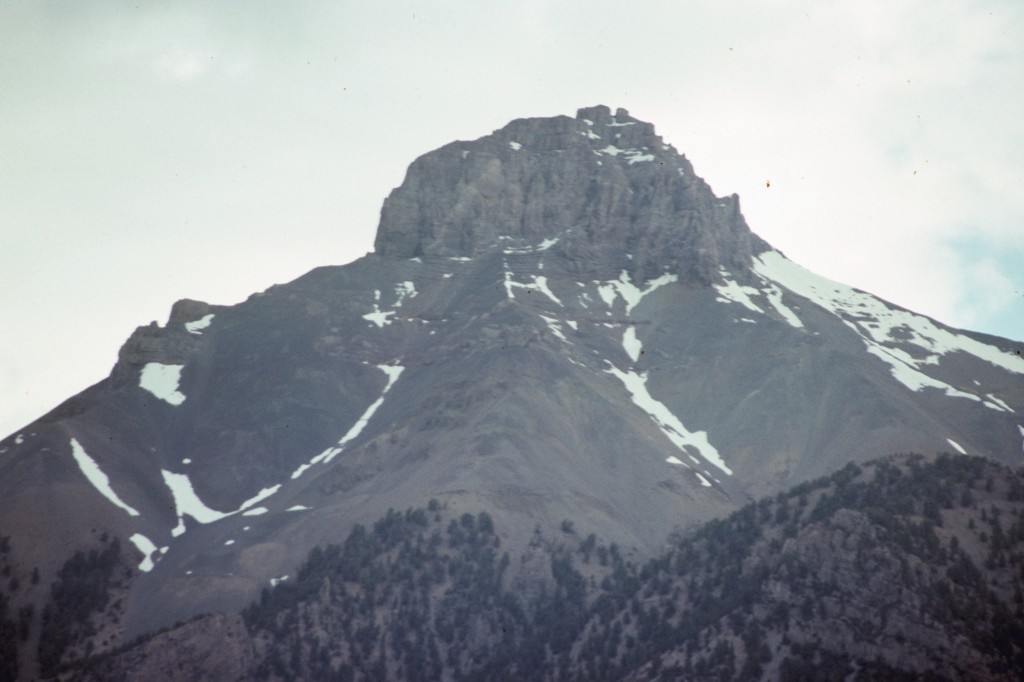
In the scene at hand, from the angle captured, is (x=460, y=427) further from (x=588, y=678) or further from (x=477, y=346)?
(x=588, y=678)

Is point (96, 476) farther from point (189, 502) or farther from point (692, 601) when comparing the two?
point (692, 601)

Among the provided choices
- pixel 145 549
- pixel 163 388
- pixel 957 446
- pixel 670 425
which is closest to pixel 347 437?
pixel 163 388

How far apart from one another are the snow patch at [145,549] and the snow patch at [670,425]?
71.1 metres

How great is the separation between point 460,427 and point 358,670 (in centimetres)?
4602

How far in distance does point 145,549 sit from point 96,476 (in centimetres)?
1563

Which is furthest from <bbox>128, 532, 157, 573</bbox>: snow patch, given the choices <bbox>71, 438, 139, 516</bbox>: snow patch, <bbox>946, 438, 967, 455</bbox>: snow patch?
<bbox>946, 438, 967, 455</bbox>: snow patch

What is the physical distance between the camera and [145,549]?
517 feet

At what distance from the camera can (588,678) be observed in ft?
412

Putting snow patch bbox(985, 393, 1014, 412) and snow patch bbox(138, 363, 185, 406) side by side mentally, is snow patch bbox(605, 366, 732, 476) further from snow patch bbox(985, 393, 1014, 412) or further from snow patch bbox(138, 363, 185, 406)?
snow patch bbox(138, 363, 185, 406)

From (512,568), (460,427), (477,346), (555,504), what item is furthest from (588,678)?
(477,346)

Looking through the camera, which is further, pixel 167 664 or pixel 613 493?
pixel 613 493

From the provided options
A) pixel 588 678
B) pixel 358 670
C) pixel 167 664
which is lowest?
pixel 588 678

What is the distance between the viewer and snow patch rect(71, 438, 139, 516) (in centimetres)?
16425

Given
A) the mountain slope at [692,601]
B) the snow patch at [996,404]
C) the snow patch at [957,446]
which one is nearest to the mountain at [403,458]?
the snow patch at [957,446]
